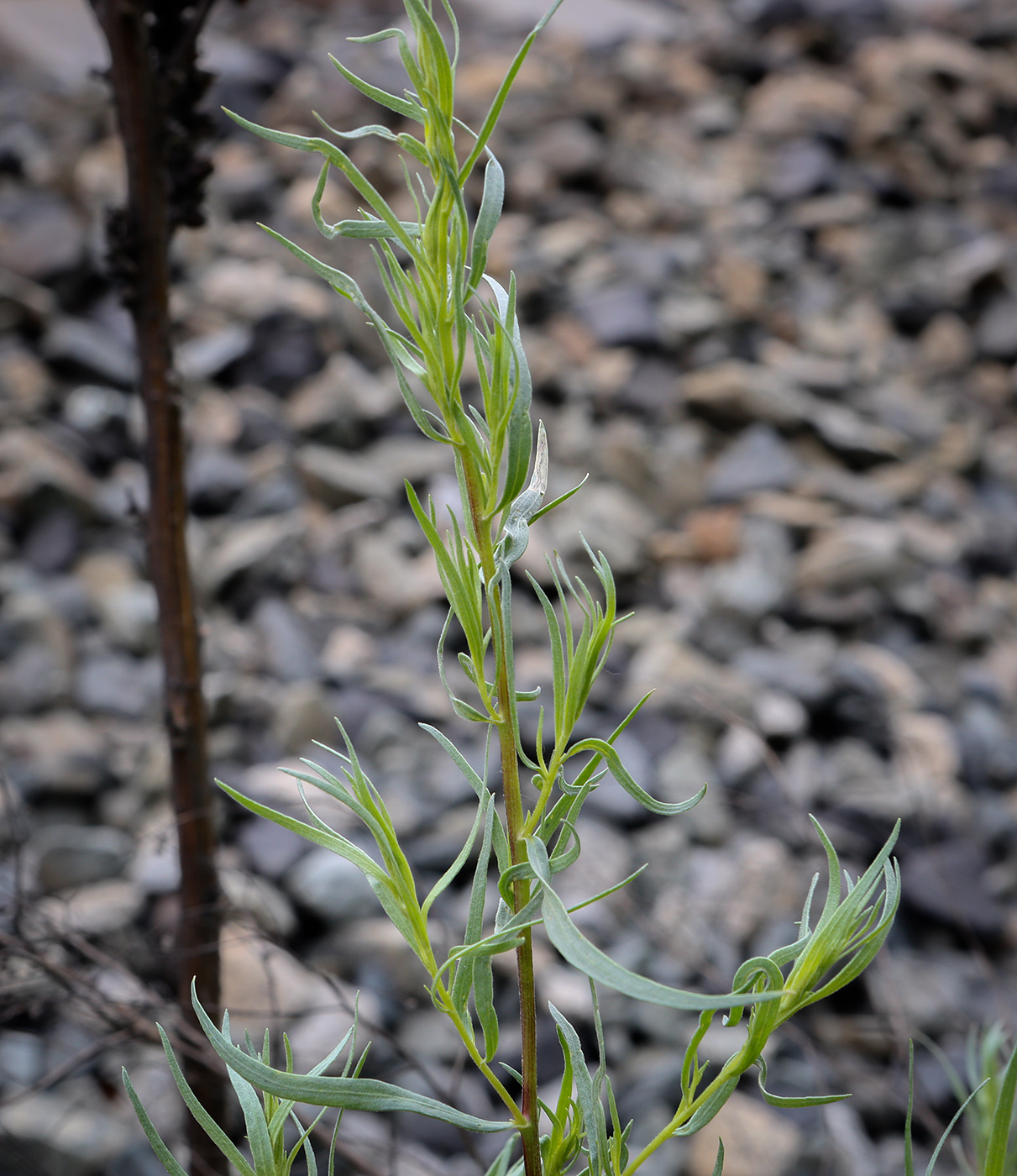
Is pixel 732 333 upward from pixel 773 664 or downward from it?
upward

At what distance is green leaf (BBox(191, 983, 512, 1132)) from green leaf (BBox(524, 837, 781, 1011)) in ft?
0.16

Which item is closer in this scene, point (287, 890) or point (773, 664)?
point (287, 890)

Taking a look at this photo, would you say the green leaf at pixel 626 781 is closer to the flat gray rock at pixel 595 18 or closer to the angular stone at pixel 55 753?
the angular stone at pixel 55 753

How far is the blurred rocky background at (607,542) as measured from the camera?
115 cm

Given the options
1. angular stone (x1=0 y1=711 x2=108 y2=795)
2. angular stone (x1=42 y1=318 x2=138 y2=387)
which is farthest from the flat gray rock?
angular stone (x1=0 y1=711 x2=108 y2=795)

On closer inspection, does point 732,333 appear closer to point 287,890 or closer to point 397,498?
point 397,498

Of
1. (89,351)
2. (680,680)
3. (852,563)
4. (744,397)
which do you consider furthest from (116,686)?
(744,397)

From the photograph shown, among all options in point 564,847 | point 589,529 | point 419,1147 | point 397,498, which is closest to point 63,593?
point 397,498

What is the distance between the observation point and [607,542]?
6.22 ft

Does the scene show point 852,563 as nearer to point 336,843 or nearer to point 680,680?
point 680,680

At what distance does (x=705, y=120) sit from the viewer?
3064 millimetres

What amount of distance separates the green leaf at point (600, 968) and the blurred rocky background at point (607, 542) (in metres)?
0.31

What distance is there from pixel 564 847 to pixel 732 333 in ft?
7.77

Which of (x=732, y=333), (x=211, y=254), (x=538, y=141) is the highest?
A: (x=538, y=141)
